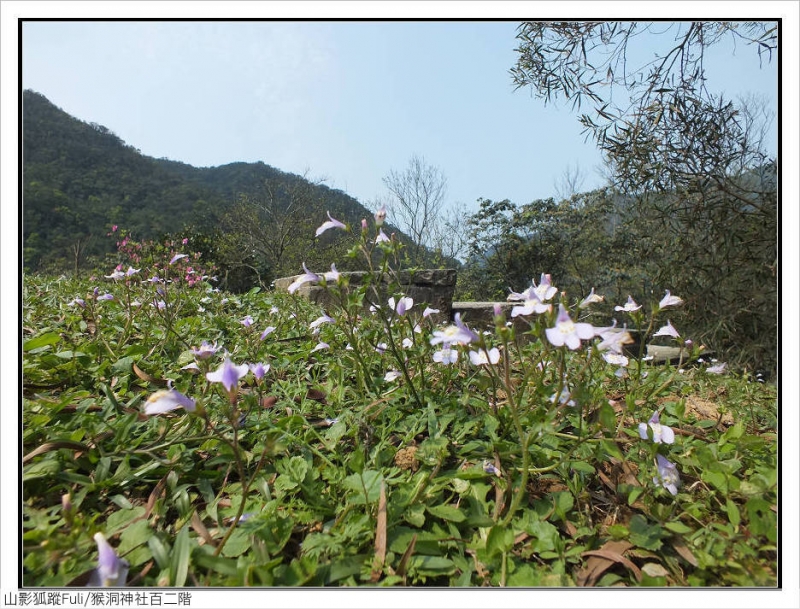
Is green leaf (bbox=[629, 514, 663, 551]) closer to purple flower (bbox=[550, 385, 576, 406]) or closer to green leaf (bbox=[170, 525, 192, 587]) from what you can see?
purple flower (bbox=[550, 385, 576, 406])

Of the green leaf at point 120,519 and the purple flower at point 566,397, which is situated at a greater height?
the purple flower at point 566,397

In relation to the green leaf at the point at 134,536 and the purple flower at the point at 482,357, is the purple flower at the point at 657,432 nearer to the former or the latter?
the purple flower at the point at 482,357

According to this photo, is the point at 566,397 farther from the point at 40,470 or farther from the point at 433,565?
the point at 40,470

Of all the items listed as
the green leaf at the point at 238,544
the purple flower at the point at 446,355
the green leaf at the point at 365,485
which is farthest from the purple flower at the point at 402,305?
the green leaf at the point at 238,544

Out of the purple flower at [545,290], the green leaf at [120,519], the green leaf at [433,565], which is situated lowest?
the green leaf at [433,565]

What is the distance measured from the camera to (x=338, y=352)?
207cm

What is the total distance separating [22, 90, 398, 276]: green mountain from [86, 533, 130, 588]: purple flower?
43.0ft

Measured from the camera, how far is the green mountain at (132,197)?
13469 millimetres

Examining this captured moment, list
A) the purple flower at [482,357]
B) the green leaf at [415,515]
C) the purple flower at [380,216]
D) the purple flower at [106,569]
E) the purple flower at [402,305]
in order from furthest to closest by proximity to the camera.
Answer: the purple flower at [402,305]
the purple flower at [380,216]
the purple flower at [482,357]
the green leaf at [415,515]
the purple flower at [106,569]

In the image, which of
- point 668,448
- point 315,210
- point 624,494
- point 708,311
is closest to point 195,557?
point 624,494

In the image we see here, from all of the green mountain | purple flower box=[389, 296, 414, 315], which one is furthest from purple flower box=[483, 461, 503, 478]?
the green mountain

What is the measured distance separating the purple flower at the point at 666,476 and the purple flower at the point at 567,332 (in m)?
0.46

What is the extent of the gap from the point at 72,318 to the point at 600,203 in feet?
47.7

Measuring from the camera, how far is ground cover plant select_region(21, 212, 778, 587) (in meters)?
0.84
